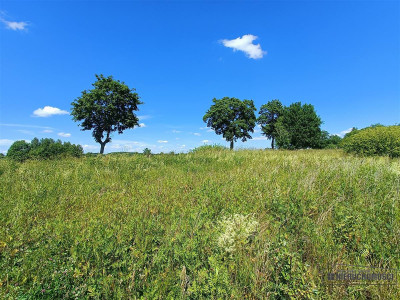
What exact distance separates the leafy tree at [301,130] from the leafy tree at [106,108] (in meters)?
26.3

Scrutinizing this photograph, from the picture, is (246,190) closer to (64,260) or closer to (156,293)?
(156,293)

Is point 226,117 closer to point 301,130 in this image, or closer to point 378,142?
point 301,130

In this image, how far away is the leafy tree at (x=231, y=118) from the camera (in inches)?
1574

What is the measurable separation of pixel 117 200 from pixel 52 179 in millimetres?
3350

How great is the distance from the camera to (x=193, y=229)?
2832mm

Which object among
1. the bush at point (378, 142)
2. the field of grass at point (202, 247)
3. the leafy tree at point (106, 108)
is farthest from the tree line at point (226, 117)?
the field of grass at point (202, 247)

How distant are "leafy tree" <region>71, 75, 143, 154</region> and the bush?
27.7 metres

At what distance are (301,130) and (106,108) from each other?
33.2 meters

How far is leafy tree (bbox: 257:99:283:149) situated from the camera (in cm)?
4122

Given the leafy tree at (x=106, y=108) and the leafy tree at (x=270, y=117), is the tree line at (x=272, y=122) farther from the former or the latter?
the leafy tree at (x=106, y=108)

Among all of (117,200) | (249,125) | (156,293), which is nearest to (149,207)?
(117,200)

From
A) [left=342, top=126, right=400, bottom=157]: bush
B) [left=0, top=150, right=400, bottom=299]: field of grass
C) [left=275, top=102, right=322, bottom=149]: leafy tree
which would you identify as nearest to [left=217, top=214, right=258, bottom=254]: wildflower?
[left=0, top=150, right=400, bottom=299]: field of grass

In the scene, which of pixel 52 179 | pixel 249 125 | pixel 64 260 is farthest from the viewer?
pixel 249 125

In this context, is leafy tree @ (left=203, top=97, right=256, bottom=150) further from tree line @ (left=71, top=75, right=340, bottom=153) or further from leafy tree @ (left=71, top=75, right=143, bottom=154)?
leafy tree @ (left=71, top=75, right=143, bottom=154)
